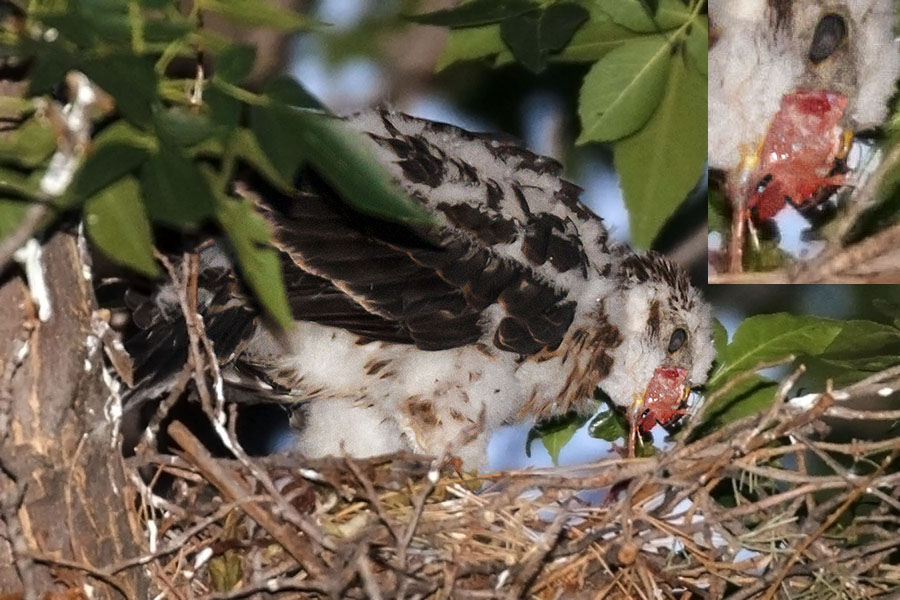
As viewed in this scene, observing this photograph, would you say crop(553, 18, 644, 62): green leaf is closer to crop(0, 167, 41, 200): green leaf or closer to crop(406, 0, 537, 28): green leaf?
crop(406, 0, 537, 28): green leaf

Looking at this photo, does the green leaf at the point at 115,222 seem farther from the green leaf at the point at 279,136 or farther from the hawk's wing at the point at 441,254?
the hawk's wing at the point at 441,254

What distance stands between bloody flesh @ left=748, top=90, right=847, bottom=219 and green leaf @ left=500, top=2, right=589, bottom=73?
585mm

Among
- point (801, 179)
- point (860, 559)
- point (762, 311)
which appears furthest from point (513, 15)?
point (762, 311)

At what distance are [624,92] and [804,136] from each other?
1.40 feet

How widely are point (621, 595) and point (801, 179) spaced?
2.41 feet

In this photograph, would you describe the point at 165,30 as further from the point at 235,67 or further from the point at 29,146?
the point at 29,146

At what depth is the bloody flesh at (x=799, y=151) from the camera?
6.09 feet

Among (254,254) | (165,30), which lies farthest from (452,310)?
(165,30)

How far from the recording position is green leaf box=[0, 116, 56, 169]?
3.60 ft

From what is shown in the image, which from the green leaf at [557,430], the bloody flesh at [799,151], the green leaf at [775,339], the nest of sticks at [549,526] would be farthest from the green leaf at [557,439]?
the bloody flesh at [799,151]

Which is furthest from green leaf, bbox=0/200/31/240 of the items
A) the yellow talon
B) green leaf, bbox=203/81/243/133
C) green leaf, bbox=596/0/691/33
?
the yellow talon

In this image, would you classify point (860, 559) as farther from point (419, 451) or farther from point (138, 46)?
point (138, 46)

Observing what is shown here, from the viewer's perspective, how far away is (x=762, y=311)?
2.33 meters

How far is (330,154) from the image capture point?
1.00m
